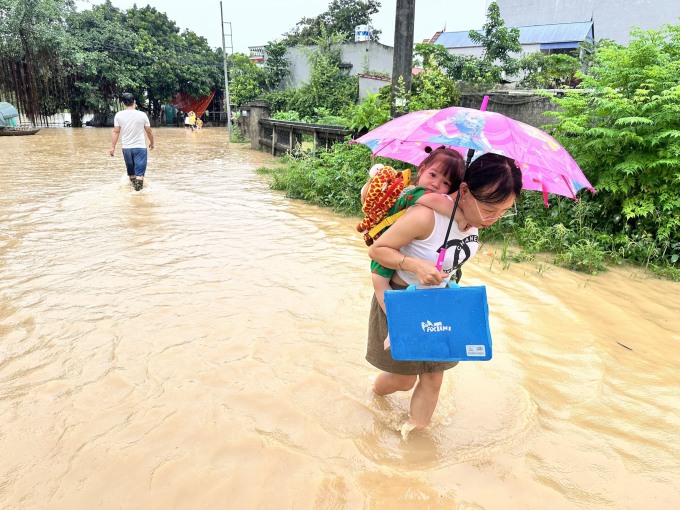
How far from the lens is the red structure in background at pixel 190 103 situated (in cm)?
4047

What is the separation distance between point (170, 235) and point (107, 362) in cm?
330

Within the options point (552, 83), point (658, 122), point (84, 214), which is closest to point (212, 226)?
point (84, 214)

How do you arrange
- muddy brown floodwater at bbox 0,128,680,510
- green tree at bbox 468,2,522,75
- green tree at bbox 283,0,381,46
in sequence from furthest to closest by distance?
green tree at bbox 283,0,381,46
green tree at bbox 468,2,522,75
muddy brown floodwater at bbox 0,128,680,510

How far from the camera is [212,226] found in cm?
673

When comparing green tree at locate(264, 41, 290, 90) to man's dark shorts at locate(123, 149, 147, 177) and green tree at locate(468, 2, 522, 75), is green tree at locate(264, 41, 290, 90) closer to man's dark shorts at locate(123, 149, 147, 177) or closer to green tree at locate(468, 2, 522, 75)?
green tree at locate(468, 2, 522, 75)

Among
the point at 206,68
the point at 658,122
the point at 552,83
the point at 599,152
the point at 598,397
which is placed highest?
the point at 206,68

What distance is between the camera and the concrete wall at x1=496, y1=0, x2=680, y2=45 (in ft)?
72.3

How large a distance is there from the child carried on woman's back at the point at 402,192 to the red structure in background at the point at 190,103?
41658mm

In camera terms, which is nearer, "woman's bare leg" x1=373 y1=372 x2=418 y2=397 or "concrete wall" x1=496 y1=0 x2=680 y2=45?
"woman's bare leg" x1=373 y1=372 x2=418 y2=397

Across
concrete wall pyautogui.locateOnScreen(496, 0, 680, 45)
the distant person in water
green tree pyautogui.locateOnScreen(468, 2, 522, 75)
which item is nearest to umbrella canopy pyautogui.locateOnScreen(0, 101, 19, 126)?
the distant person in water

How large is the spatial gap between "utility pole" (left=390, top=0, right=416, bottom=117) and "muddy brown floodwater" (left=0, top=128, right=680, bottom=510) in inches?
141

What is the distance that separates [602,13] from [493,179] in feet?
91.5

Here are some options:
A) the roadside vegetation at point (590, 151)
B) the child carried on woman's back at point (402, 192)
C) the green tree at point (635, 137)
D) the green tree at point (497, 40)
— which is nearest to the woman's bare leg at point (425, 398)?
the child carried on woman's back at point (402, 192)

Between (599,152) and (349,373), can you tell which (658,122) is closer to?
(599,152)
